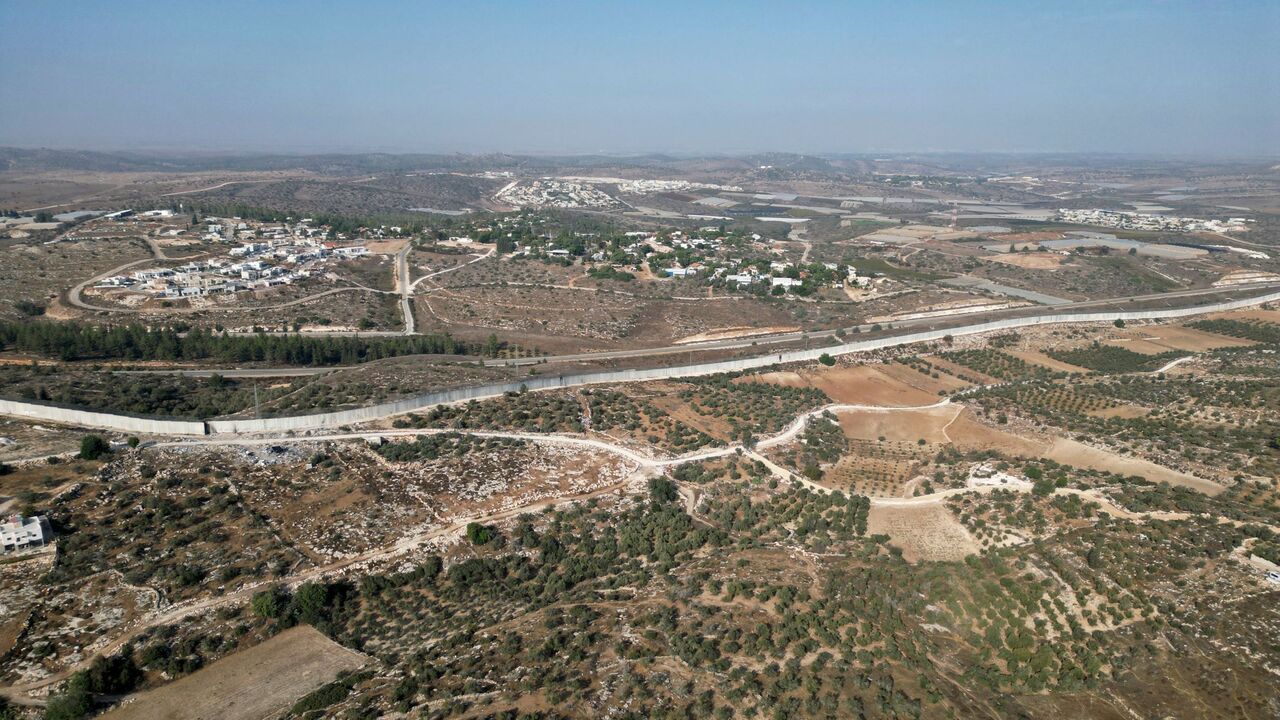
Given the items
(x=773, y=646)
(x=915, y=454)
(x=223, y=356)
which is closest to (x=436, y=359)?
(x=223, y=356)

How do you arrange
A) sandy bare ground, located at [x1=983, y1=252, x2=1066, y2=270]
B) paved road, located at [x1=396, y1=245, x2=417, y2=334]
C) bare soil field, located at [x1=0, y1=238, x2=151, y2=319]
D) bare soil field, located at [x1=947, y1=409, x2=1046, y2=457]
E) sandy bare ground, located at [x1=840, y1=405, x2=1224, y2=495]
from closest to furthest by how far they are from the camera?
sandy bare ground, located at [x1=840, y1=405, x2=1224, y2=495] < bare soil field, located at [x1=947, y1=409, x2=1046, y2=457] < paved road, located at [x1=396, y1=245, x2=417, y2=334] < bare soil field, located at [x1=0, y1=238, x2=151, y2=319] < sandy bare ground, located at [x1=983, y1=252, x2=1066, y2=270]

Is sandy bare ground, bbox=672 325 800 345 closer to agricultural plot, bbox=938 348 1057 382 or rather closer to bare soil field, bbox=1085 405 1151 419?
agricultural plot, bbox=938 348 1057 382

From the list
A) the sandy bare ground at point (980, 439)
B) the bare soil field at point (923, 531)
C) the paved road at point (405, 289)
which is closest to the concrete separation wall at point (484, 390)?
the sandy bare ground at point (980, 439)

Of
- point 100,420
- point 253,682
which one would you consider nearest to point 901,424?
point 253,682

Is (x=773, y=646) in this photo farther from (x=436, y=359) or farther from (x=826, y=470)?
(x=436, y=359)

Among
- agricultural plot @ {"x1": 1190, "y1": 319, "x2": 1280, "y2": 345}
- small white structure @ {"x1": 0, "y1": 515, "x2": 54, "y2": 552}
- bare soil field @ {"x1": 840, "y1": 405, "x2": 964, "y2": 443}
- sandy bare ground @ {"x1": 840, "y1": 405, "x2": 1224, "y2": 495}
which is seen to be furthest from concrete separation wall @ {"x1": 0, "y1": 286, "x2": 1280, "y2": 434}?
sandy bare ground @ {"x1": 840, "y1": 405, "x2": 1224, "y2": 495}

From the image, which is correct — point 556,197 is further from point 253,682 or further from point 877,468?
point 253,682
